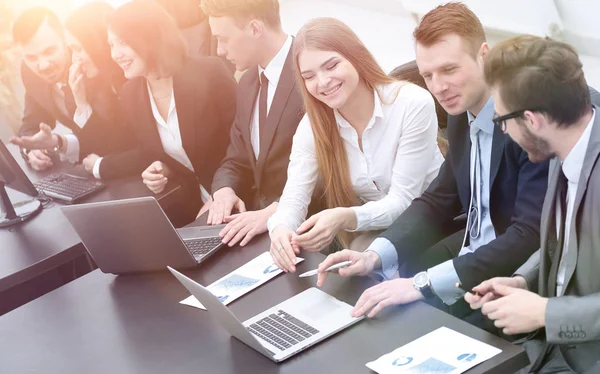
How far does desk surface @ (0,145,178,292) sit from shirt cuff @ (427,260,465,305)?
1254mm

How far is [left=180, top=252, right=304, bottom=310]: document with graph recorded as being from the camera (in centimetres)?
181

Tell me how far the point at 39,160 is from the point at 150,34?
91 cm

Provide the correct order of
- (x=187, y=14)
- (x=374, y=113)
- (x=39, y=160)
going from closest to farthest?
(x=374, y=113) → (x=39, y=160) → (x=187, y=14)

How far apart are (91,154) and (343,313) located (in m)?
2.02

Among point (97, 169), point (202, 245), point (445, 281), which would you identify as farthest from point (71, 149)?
point (445, 281)

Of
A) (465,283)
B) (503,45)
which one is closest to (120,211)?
(465,283)

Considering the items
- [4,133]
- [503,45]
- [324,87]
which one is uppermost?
[503,45]

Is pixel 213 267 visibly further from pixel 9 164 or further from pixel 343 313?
pixel 9 164

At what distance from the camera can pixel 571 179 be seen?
155cm

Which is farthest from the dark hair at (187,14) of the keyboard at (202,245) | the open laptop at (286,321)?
the open laptop at (286,321)

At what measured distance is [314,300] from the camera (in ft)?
5.53

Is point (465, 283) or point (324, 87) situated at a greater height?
point (324, 87)

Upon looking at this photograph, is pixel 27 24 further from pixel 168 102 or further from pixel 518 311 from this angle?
pixel 518 311

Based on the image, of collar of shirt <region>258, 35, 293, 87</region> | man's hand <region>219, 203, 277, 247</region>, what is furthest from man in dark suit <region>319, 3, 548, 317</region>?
collar of shirt <region>258, 35, 293, 87</region>
